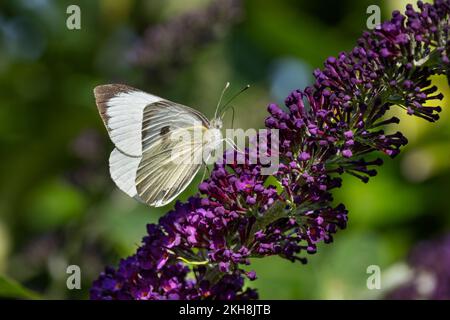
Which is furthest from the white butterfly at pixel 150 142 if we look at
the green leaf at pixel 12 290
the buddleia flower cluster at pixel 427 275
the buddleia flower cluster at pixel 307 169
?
the buddleia flower cluster at pixel 427 275

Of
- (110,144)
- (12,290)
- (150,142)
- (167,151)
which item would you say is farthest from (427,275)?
(110,144)

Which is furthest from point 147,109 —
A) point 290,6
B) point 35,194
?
point 290,6

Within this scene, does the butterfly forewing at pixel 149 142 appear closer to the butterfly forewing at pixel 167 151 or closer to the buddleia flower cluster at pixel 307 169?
the butterfly forewing at pixel 167 151

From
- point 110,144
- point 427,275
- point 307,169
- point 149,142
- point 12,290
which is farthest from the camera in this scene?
point 110,144

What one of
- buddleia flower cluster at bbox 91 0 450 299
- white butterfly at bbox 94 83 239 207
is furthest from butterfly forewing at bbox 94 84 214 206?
buddleia flower cluster at bbox 91 0 450 299

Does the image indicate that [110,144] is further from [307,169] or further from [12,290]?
[307,169]
